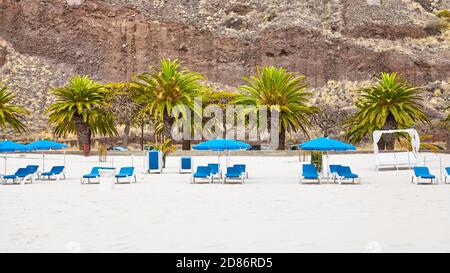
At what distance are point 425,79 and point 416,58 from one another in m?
2.75

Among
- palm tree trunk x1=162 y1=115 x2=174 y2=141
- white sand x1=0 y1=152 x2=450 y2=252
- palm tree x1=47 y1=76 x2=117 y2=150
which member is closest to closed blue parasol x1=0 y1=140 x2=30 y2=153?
white sand x1=0 y1=152 x2=450 y2=252

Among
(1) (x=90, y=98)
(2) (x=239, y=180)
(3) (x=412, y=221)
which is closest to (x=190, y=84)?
(1) (x=90, y=98)

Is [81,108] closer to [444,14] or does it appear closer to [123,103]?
[123,103]

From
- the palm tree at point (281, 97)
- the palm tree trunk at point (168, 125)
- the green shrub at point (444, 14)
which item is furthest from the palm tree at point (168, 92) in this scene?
the green shrub at point (444, 14)

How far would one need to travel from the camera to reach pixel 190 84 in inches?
1984

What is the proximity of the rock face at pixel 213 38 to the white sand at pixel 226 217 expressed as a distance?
63265mm

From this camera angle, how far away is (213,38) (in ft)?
297

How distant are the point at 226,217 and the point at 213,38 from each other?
3021 inches

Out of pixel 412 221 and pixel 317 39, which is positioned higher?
pixel 317 39

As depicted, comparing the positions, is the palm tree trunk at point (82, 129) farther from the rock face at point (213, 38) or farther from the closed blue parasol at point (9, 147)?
the rock face at point (213, 38)

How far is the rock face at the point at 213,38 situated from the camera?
87.3 m

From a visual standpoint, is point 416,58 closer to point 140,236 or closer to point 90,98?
point 90,98

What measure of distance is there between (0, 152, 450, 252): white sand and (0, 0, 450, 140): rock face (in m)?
63.3

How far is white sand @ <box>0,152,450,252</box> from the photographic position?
11.7 meters
